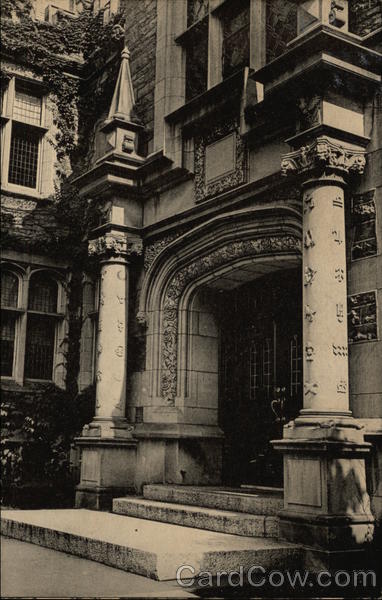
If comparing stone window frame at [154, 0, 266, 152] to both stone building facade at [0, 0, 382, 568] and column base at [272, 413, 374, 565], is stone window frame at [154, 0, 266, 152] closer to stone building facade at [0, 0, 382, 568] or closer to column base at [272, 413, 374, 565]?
stone building facade at [0, 0, 382, 568]

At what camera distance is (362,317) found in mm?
6852

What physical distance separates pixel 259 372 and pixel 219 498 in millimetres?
2012

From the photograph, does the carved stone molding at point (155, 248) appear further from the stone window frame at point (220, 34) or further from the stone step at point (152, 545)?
the stone step at point (152, 545)

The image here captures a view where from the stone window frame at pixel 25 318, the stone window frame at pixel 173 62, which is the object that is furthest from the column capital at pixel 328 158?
the stone window frame at pixel 25 318

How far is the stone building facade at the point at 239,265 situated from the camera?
6680 mm

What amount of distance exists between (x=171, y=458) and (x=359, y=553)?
353cm

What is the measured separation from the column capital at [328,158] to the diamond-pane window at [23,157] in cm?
654

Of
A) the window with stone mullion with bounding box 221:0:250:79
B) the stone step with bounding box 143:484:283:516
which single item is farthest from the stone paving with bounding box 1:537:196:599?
the window with stone mullion with bounding box 221:0:250:79

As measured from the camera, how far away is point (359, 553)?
6199 mm

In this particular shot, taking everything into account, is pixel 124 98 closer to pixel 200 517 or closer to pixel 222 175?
pixel 222 175

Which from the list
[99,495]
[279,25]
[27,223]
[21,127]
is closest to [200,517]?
[99,495]

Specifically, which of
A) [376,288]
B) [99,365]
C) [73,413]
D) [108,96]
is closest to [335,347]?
[376,288]

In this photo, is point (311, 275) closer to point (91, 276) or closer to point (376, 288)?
point (376, 288)

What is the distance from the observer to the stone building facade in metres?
6.68
